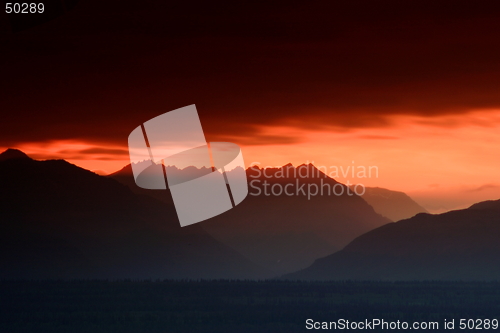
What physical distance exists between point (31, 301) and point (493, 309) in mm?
76940

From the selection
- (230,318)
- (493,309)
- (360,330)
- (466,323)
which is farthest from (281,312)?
(493,309)

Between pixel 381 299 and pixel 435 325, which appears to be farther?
pixel 381 299

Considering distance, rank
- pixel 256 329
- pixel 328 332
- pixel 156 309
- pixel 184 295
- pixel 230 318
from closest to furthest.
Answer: pixel 256 329
pixel 328 332
pixel 230 318
pixel 156 309
pixel 184 295

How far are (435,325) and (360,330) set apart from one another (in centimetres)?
1103

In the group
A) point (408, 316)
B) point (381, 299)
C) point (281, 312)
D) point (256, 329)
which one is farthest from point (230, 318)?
point (381, 299)

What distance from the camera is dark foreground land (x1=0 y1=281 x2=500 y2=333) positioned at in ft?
214

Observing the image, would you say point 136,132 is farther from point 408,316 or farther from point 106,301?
point 106,301

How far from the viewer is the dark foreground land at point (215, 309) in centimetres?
6538

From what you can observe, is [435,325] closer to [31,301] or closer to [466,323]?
[466,323]

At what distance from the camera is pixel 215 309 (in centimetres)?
8225

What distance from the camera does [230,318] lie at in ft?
238

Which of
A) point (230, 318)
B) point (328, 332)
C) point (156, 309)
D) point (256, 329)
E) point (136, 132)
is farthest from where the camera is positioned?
point (156, 309)

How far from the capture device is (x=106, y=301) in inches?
3858

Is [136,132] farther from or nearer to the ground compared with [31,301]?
farther from the ground
